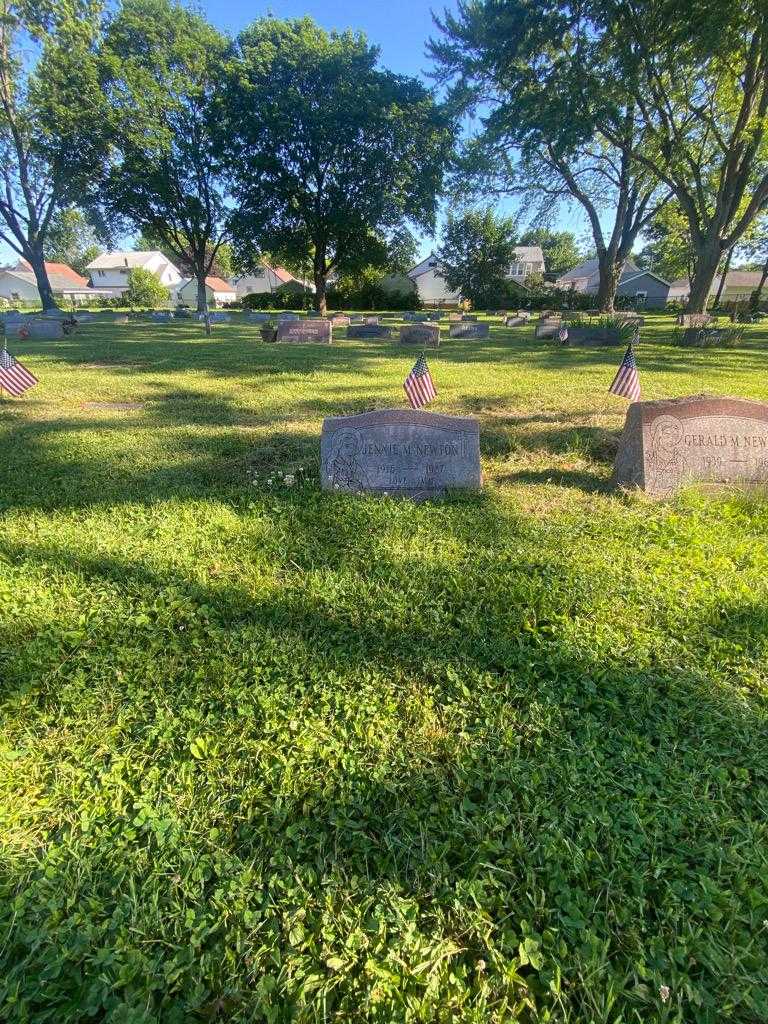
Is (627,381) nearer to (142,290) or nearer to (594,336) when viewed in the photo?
(594,336)

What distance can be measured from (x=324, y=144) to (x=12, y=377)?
2782cm

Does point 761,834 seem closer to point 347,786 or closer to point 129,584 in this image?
point 347,786

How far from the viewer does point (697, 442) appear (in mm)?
4203

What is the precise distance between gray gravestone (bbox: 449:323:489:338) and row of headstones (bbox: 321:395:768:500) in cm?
1588

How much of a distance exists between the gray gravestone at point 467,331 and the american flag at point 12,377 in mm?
15105

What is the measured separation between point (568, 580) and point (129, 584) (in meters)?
2.62

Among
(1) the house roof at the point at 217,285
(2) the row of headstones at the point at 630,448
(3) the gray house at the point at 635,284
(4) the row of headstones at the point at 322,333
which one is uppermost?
(1) the house roof at the point at 217,285

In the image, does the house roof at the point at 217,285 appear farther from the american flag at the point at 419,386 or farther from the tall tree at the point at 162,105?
the american flag at the point at 419,386

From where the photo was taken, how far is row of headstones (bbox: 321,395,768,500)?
13.7ft

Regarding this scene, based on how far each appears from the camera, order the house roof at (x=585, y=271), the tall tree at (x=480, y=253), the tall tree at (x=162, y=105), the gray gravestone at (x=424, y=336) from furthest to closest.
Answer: the house roof at (x=585, y=271) → the tall tree at (x=480, y=253) → the tall tree at (x=162, y=105) → the gray gravestone at (x=424, y=336)

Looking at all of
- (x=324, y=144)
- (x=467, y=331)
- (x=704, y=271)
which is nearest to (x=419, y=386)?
(x=467, y=331)

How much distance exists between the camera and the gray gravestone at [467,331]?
19.0 m

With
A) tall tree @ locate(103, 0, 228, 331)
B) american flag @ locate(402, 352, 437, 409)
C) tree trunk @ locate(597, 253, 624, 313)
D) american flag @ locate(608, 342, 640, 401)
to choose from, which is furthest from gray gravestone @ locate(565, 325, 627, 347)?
tall tree @ locate(103, 0, 228, 331)

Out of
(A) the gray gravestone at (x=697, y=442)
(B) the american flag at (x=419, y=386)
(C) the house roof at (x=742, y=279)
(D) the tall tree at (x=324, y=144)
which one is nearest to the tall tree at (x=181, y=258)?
(D) the tall tree at (x=324, y=144)
